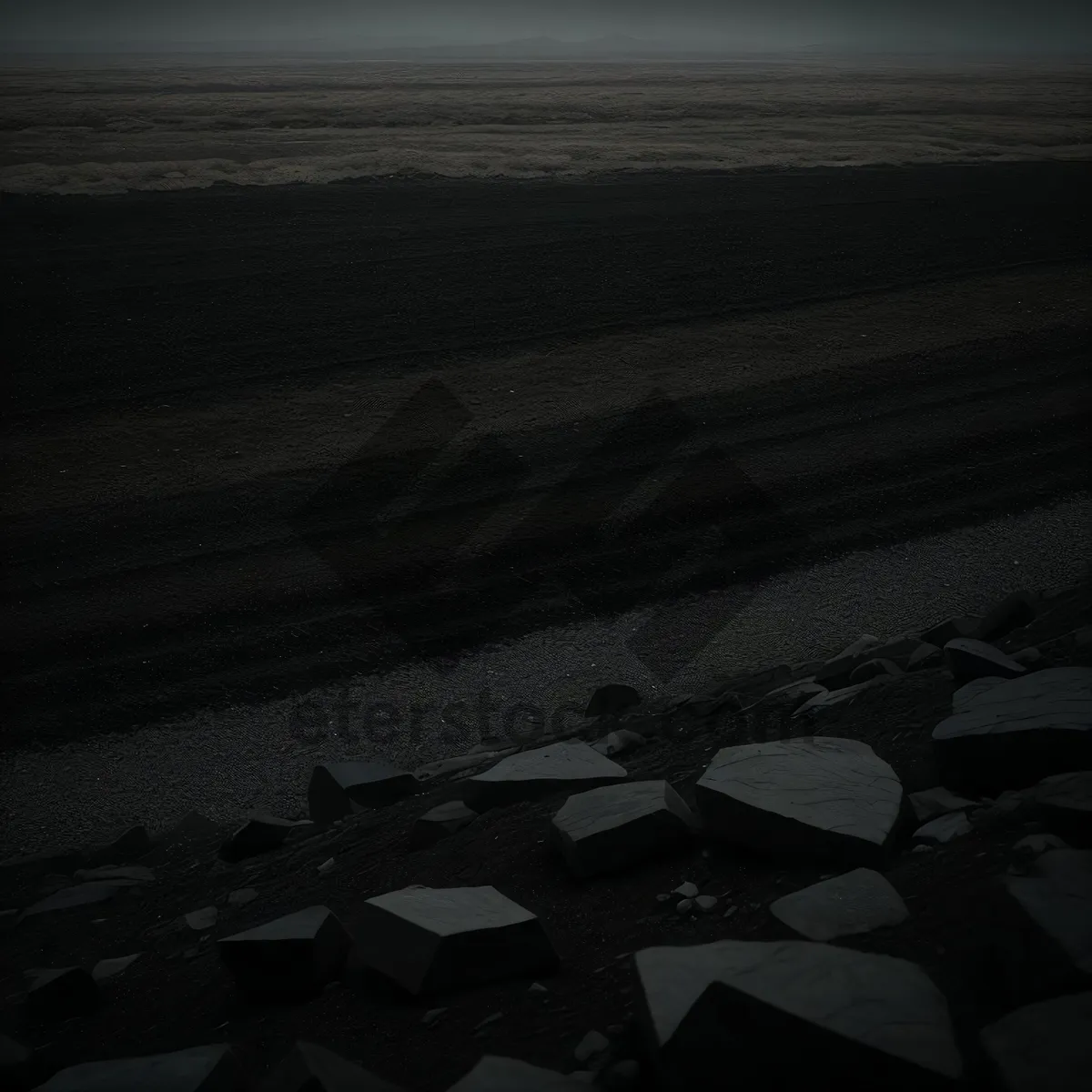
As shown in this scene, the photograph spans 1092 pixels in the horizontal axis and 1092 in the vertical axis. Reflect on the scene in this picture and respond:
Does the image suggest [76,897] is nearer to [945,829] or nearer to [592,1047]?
[592,1047]

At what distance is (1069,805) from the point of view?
327 centimetres

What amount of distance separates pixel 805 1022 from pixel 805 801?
4.71 feet

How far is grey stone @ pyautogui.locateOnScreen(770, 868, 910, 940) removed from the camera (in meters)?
3.06

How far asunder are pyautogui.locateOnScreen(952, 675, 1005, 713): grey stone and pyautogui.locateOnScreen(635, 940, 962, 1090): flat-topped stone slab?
2.06 m

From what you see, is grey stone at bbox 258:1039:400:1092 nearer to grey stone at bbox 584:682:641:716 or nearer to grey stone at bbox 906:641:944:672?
grey stone at bbox 584:682:641:716

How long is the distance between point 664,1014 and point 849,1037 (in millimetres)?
532

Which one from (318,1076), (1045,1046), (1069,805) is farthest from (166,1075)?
(1069,805)

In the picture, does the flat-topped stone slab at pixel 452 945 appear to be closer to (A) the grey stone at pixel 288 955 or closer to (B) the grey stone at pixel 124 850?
(A) the grey stone at pixel 288 955

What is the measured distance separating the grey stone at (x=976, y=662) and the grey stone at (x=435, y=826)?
2.83 metres

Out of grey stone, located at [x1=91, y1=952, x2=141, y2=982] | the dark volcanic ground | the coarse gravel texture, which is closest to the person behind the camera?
grey stone, located at [x1=91, y1=952, x2=141, y2=982]

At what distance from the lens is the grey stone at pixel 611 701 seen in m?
6.70

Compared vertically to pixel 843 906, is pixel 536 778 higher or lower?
lower

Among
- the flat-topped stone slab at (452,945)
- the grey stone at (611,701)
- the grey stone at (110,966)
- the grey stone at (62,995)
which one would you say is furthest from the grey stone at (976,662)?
the grey stone at (62,995)

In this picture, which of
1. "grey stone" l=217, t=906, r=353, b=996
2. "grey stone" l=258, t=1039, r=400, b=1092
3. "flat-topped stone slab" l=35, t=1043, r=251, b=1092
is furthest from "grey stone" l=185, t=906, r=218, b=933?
"grey stone" l=258, t=1039, r=400, b=1092
